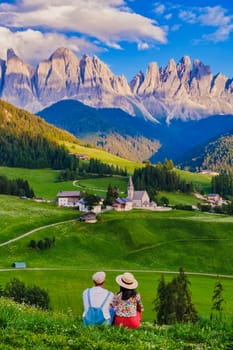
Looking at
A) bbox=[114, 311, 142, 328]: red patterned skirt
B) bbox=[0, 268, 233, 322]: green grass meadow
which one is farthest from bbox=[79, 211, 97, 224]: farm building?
bbox=[114, 311, 142, 328]: red patterned skirt

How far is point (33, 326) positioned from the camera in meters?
14.6

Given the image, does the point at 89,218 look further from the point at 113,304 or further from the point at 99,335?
the point at 99,335

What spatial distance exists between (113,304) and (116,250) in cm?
9185

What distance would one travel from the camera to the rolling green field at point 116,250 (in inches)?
3009

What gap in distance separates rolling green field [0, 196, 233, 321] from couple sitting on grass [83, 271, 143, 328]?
48710 millimetres

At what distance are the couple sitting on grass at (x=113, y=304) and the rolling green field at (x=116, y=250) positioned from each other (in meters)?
48.7

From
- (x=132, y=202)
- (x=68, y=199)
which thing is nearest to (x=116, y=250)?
(x=132, y=202)

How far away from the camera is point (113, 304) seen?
49.4 feet

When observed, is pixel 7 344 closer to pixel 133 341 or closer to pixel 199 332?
pixel 133 341

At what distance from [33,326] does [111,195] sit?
134 meters

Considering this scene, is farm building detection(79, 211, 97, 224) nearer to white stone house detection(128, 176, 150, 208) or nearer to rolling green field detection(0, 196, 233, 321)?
rolling green field detection(0, 196, 233, 321)

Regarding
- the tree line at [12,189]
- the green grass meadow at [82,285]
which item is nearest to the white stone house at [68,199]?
the tree line at [12,189]

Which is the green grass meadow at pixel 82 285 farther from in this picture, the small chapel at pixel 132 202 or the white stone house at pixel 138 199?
the white stone house at pixel 138 199

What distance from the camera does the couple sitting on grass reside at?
14.8 meters
